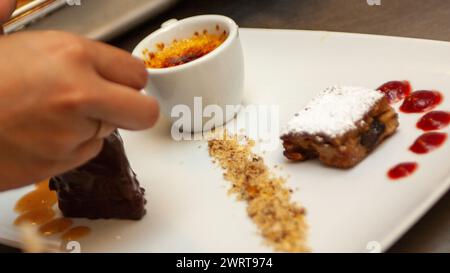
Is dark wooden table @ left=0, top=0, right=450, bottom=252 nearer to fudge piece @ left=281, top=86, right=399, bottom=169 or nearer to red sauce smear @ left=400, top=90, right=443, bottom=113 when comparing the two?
red sauce smear @ left=400, top=90, right=443, bottom=113

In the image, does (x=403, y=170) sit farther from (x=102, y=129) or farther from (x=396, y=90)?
(x=102, y=129)

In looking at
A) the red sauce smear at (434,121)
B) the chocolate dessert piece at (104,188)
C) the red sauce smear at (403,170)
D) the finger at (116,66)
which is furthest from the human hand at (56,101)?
the red sauce smear at (434,121)

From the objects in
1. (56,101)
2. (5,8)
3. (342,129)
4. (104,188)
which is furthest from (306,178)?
(5,8)

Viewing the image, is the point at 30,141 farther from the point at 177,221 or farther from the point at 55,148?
the point at 177,221

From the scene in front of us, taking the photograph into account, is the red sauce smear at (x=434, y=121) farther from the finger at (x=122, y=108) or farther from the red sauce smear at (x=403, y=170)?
the finger at (x=122, y=108)

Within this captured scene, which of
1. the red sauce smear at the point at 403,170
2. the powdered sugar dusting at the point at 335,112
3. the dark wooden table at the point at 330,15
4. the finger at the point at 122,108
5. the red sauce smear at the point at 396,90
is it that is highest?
the finger at the point at 122,108
